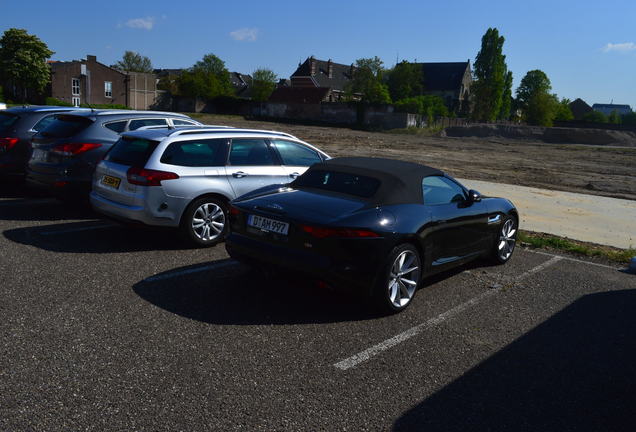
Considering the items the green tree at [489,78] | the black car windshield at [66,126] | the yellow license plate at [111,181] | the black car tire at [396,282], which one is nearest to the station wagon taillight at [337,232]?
the black car tire at [396,282]

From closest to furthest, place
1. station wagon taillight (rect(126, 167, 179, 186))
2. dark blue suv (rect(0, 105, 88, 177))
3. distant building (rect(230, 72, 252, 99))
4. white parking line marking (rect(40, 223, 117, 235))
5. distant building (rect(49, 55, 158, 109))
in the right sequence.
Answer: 1. station wagon taillight (rect(126, 167, 179, 186))
2. white parking line marking (rect(40, 223, 117, 235))
3. dark blue suv (rect(0, 105, 88, 177))
4. distant building (rect(49, 55, 158, 109))
5. distant building (rect(230, 72, 252, 99))

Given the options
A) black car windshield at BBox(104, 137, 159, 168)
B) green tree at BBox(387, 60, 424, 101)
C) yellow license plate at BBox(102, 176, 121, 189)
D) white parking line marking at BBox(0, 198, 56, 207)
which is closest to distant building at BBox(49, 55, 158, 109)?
green tree at BBox(387, 60, 424, 101)

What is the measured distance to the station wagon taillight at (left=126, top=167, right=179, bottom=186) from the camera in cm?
707

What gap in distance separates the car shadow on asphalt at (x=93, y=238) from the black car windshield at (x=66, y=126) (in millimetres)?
1479

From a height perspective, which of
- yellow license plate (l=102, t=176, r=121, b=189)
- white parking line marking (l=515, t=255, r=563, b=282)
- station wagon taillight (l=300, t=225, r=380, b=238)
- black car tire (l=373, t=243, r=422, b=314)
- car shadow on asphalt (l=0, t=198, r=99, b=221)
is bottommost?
white parking line marking (l=515, t=255, r=563, b=282)

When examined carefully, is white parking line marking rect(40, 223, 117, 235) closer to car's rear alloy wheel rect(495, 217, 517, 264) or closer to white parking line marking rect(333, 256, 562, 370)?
white parking line marking rect(333, 256, 562, 370)

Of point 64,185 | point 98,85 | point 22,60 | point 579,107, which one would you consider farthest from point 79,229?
point 579,107

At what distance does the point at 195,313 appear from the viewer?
17.1ft

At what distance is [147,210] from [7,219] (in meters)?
3.09

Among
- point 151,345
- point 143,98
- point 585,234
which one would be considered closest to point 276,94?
point 143,98

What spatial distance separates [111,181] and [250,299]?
Result: 2989 millimetres

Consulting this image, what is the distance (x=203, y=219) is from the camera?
7.57 metres

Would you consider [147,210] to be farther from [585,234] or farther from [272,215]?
[585,234]

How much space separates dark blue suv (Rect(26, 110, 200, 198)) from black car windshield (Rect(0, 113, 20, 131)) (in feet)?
5.62
